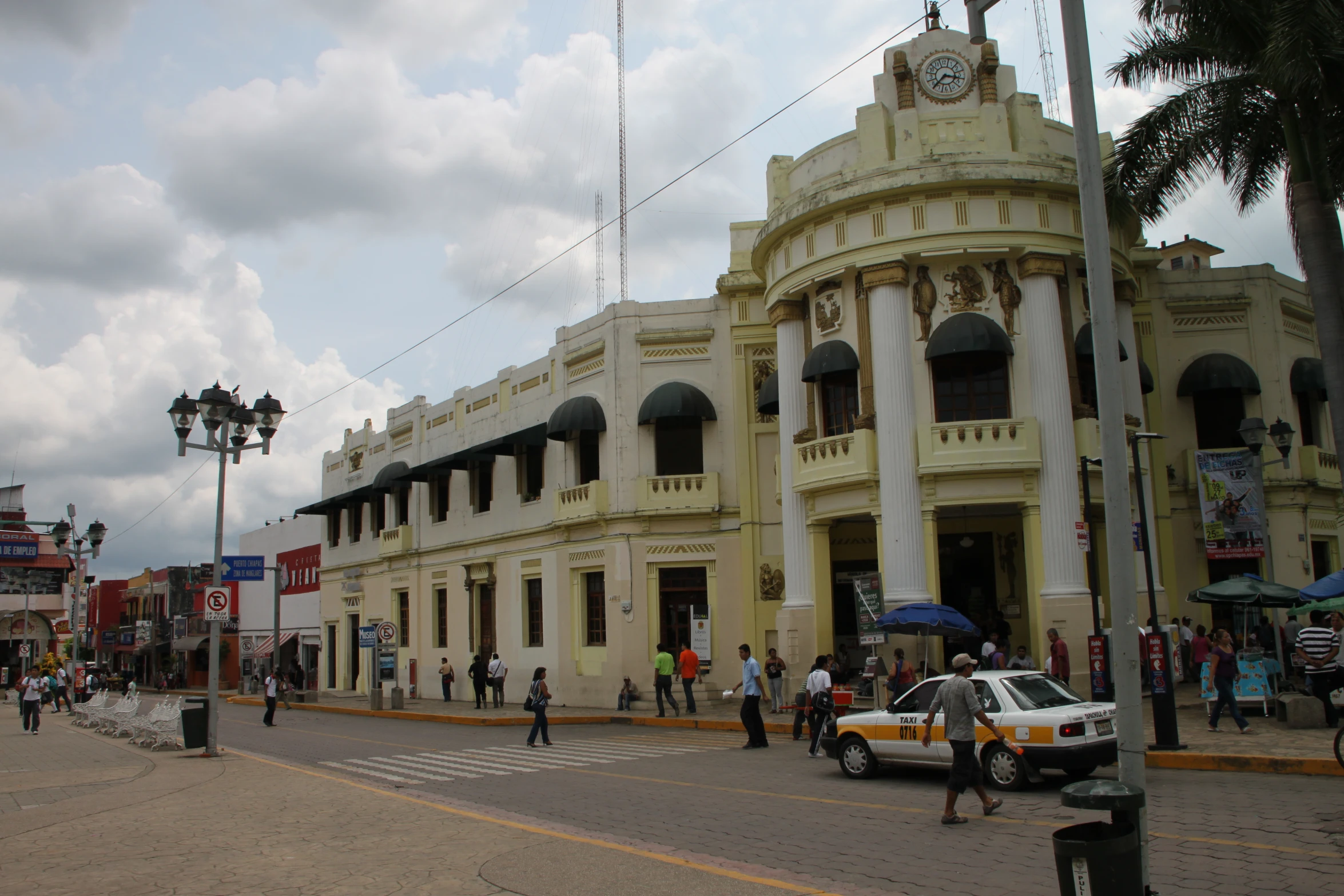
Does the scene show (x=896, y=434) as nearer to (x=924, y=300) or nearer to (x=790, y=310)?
(x=924, y=300)

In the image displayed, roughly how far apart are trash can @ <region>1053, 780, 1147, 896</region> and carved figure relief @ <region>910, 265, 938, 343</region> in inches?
700

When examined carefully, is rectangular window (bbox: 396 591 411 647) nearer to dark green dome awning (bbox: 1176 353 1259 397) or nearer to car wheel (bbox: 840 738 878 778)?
dark green dome awning (bbox: 1176 353 1259 397)

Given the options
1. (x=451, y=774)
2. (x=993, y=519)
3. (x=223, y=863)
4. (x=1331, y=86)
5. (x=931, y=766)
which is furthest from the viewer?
(x=993, y=519)

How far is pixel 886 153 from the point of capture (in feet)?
76.6

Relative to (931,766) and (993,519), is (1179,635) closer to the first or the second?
(993,519)

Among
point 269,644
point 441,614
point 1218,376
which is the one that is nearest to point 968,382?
point 1218,376

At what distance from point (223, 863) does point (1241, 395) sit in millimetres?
27090

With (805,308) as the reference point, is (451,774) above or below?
below

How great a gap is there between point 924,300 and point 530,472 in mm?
14818

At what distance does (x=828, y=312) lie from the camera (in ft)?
80.0

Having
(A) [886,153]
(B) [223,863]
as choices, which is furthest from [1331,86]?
(B) [223,863]

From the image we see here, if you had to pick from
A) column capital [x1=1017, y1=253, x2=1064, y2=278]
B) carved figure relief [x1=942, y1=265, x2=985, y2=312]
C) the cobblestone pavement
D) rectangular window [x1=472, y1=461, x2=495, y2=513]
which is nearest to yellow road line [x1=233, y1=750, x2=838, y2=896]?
the cobblestone pavement

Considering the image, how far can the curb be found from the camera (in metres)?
12.6

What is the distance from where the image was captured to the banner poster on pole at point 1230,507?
24.1 metres
